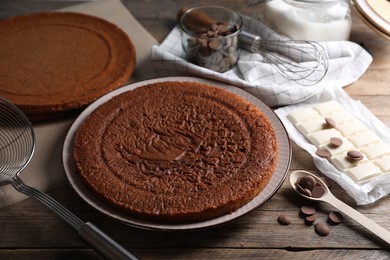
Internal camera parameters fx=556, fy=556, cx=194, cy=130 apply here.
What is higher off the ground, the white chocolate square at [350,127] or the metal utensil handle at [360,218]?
the white chocolate square at [350,127]

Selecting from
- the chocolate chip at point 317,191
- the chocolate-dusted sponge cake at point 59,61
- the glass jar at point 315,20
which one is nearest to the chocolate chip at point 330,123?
the chocolate chip at point 317,191

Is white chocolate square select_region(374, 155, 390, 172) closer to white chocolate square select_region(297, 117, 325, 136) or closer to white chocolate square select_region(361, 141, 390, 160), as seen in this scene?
white chocolate square select_region(361, 141, 390, 160)

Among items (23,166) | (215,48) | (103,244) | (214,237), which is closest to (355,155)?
(214,237)

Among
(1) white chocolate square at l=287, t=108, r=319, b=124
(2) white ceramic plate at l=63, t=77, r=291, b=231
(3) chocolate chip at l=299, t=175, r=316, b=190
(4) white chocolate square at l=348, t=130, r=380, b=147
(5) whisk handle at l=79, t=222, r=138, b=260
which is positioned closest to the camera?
(5) whisk handle at l=79, t=222, r=138, b=260

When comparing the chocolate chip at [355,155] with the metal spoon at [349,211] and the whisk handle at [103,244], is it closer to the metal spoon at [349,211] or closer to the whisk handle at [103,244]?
the metal spoon at [349,211]

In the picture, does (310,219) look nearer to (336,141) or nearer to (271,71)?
(336,141)

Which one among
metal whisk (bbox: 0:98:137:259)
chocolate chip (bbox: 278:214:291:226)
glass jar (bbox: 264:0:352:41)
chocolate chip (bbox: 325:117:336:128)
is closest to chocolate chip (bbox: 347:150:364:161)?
chocolate chip (bbox: 325:117:336:128)
